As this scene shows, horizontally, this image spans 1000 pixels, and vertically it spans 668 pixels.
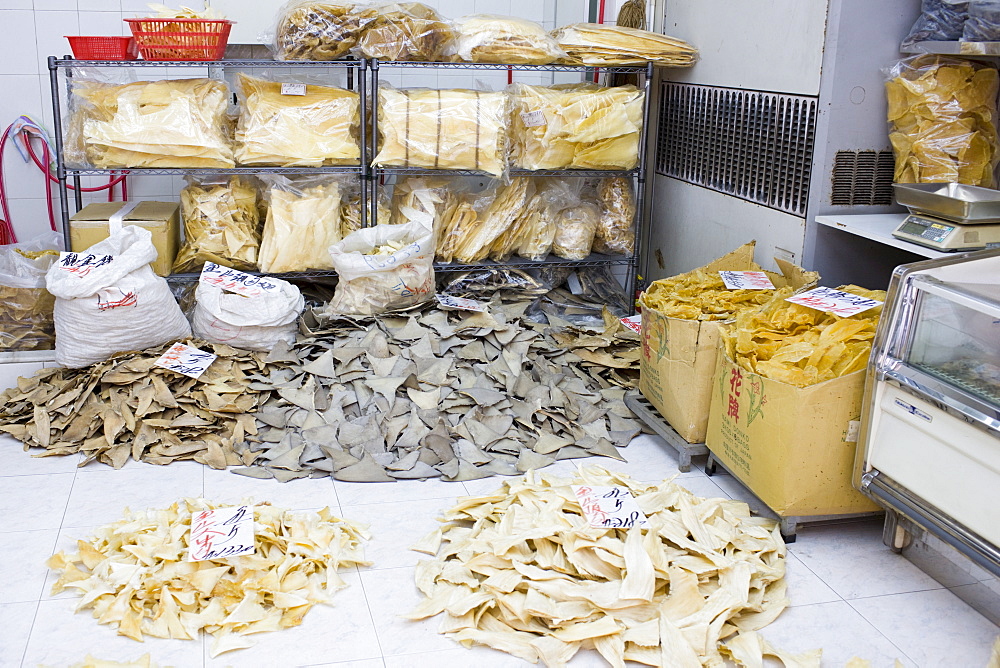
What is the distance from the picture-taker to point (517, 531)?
244cm

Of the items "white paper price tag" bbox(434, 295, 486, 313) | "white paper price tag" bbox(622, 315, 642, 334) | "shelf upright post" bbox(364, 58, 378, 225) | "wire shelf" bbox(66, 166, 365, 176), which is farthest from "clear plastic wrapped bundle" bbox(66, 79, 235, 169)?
"white paper price tag" bbox(622, 315, 642, 334)

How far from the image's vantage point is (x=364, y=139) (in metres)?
3.81

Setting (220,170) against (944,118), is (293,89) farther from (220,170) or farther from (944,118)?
(944,118)

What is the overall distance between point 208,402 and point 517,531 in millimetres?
1374

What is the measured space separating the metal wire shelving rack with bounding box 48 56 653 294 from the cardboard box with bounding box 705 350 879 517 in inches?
63.8

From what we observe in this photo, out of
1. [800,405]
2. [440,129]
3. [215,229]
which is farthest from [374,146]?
[800,405]

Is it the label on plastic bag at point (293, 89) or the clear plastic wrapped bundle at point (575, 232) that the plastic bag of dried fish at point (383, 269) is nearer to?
the label on plastic bag at point (293, 89)

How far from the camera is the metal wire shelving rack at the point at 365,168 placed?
3596mm

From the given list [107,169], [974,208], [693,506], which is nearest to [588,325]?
[693,506]

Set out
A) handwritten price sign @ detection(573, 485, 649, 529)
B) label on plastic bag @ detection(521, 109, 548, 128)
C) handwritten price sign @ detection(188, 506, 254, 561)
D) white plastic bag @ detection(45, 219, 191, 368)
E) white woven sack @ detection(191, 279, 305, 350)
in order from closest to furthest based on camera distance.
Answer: handwritten price sign @ detection(188, 506, 254, 561) < handwritten price sign @ detection(573, 485, 649, 529) < white plastic bag @ detection(45, 219, 191, 368) < white woven sack @ detection(191, 279, 305, 350) < label on plastic bag @ detection(521, 109, 548, 128)

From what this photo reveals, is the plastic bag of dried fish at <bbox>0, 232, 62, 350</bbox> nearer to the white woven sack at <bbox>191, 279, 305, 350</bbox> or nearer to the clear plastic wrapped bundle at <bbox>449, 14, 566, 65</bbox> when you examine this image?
the white woven sack at <bbox>191, 279, 305, 350</bbox>

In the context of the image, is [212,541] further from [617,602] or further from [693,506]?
[693,506]

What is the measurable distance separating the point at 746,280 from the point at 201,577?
79.3 inches

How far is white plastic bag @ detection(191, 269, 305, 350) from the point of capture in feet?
11.2
